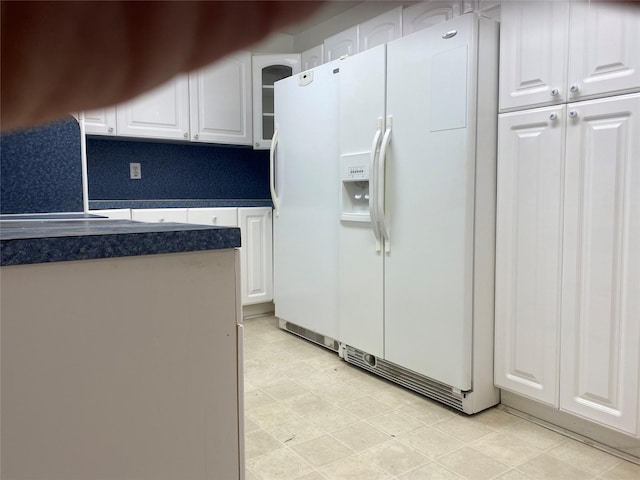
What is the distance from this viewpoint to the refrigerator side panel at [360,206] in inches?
92.2

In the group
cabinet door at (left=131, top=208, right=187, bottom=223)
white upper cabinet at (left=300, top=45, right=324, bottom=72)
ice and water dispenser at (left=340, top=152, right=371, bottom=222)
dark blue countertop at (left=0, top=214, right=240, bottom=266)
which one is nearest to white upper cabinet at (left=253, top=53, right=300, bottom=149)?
white upper cabinet at (left=300, top=45, right=324, bottom=72)

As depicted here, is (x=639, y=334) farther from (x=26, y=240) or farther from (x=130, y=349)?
(x=26, y=240)

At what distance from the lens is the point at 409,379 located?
7.33 feet

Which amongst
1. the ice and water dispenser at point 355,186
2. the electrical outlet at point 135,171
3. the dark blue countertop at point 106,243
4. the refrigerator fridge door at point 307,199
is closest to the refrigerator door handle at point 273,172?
the refrigerator fridge door at point 307,199

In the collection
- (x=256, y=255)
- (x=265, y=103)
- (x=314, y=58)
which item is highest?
(x=314, y=58)

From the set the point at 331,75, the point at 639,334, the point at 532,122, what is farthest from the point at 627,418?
the point at 331,75

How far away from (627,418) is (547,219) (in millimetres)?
700

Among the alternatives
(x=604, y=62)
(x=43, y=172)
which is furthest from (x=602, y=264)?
(x=43, y=172)

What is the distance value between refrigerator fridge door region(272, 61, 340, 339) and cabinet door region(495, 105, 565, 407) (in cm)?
95

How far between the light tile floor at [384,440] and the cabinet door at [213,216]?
122cm

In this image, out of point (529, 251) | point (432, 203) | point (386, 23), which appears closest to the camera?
point (386, 23)

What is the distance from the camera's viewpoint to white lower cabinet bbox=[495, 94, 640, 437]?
1.57m

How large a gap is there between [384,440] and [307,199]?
151 centimetres

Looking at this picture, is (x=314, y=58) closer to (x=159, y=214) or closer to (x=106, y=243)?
(x=159, y=214)
